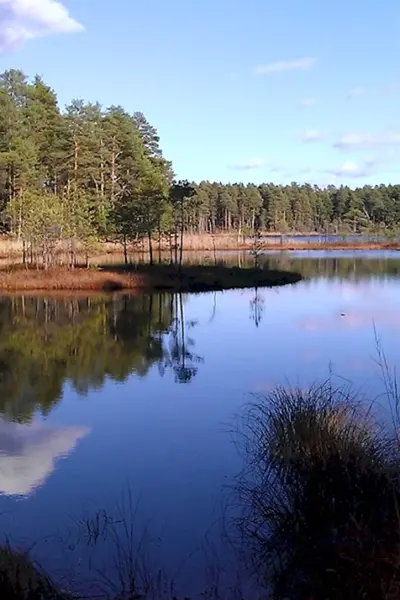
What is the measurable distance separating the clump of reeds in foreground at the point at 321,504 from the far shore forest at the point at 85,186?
84.0 ft

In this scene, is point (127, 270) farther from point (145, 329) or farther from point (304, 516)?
point (304, 516)

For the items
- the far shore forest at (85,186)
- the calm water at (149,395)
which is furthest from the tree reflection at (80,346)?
the far shore forest at (85,186)

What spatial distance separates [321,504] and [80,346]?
11.0m

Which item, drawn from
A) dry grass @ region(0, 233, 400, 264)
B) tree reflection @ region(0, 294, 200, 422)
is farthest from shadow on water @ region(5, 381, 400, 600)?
dry grass @ region(0, 233, 400, 264)

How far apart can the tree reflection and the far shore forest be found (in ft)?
30.4

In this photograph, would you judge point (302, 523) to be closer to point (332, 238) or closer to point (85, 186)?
point (85, 186)

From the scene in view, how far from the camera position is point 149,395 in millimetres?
11016

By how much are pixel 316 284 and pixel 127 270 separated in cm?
878

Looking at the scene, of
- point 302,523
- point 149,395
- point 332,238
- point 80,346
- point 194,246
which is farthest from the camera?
point 332,238

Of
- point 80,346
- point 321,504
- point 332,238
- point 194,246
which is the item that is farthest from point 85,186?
point 321,504

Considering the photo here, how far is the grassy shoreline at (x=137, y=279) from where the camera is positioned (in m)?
28.8

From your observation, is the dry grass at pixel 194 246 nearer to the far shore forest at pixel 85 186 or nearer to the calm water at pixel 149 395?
the far shore forest at pixel 85 186

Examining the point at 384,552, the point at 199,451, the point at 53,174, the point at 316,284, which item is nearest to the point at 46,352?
the point at 199,451

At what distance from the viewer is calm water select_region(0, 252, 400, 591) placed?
6.20 m
